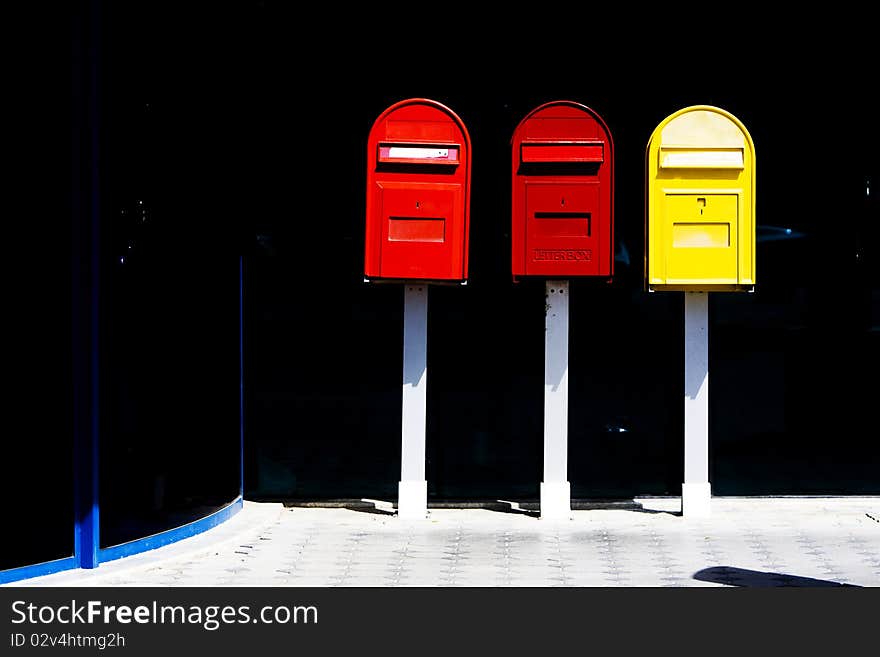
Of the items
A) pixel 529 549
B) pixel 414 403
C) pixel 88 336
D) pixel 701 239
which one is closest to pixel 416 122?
pixel 414 403

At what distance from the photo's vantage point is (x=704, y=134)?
24.2 feet

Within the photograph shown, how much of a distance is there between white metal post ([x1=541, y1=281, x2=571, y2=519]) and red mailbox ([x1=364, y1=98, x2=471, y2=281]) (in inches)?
22.7

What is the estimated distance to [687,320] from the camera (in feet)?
25.0

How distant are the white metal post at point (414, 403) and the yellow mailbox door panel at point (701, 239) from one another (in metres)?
1.30

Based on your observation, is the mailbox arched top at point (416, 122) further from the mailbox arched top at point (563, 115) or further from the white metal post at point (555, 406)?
the white metal post at point (555, 406)

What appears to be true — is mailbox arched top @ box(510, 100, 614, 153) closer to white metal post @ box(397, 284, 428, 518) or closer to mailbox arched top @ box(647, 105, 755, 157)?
mailbox arched top @ box(647, 105, 755, 157)

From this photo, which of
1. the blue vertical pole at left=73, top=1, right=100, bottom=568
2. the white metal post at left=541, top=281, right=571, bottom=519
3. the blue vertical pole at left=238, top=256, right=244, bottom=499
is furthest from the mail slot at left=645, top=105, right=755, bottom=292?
the blue vertical pole at left=73, top=1, right=100, bottom=568

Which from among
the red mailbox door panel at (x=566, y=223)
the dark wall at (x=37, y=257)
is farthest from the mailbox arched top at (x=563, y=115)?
the dark wall at (x=37, y=257)

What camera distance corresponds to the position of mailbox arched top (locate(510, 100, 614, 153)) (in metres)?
7.36

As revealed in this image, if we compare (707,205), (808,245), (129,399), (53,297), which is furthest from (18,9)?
(808,245)
